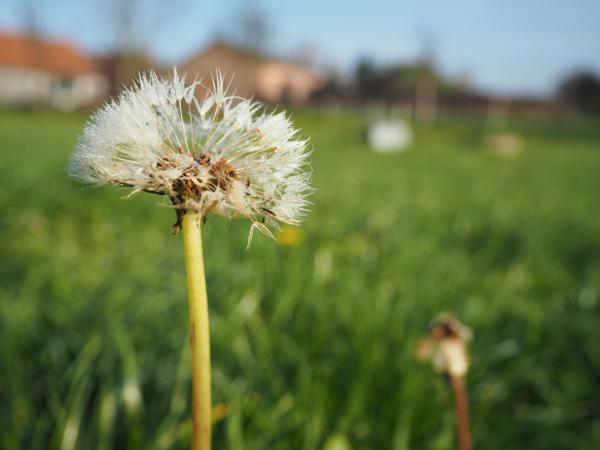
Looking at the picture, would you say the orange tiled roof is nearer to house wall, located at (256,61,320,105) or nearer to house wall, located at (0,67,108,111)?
house wall, located at (0,67,108,111)

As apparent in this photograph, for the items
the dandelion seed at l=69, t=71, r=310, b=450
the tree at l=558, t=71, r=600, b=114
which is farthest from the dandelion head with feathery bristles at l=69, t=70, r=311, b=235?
the tree at l=558, t=71, r=600, b=114

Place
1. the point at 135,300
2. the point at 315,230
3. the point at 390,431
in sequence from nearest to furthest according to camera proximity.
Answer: the point at 390,431
the point at 135,300
the point at 315,230

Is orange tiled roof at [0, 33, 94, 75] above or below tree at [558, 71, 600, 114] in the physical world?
above

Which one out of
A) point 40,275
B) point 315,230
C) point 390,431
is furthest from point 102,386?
point 315,230

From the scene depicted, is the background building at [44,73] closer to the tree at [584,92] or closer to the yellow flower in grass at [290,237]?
the tree at [584,92]

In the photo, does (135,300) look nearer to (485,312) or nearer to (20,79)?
(485,312)

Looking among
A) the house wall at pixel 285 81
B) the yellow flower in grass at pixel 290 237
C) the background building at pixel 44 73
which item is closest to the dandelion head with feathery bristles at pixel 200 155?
the yellow flower in grass at pixel 290 237
